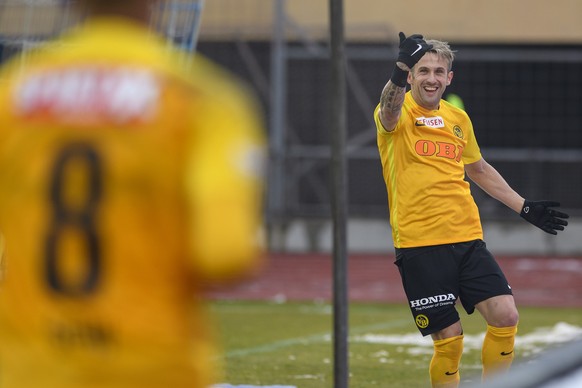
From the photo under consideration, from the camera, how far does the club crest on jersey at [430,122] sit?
7539 mm

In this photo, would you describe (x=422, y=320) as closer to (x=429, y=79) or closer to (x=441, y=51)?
(x=429, y=79)

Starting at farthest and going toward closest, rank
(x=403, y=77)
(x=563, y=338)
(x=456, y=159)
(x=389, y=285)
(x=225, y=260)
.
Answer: (x=389, y=285)
(x=563, y=338)
(x=456, y=159)
(x=403, y=77)
(x=225, y=260)

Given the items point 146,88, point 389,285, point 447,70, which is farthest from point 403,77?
point 389,285

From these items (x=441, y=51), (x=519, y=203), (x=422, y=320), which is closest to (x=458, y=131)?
(x=441, y=51)

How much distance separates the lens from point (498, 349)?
295 inches

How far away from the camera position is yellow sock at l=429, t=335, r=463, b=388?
Result: 24.2 ft

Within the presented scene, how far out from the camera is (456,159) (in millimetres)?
7664

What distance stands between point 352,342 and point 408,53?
226 inches

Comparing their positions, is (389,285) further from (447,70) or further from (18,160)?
(18,160)

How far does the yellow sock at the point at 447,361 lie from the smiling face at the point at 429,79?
1.38 metres

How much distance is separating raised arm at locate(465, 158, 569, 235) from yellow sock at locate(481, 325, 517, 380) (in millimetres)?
789

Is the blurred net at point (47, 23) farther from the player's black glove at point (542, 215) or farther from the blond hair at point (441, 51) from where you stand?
the player's black glove at point (542, 215)

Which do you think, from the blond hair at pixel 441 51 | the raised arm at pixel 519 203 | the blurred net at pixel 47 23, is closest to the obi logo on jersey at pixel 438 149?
Answer: the raised arm at pixel 519 203

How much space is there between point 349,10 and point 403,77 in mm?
18559
